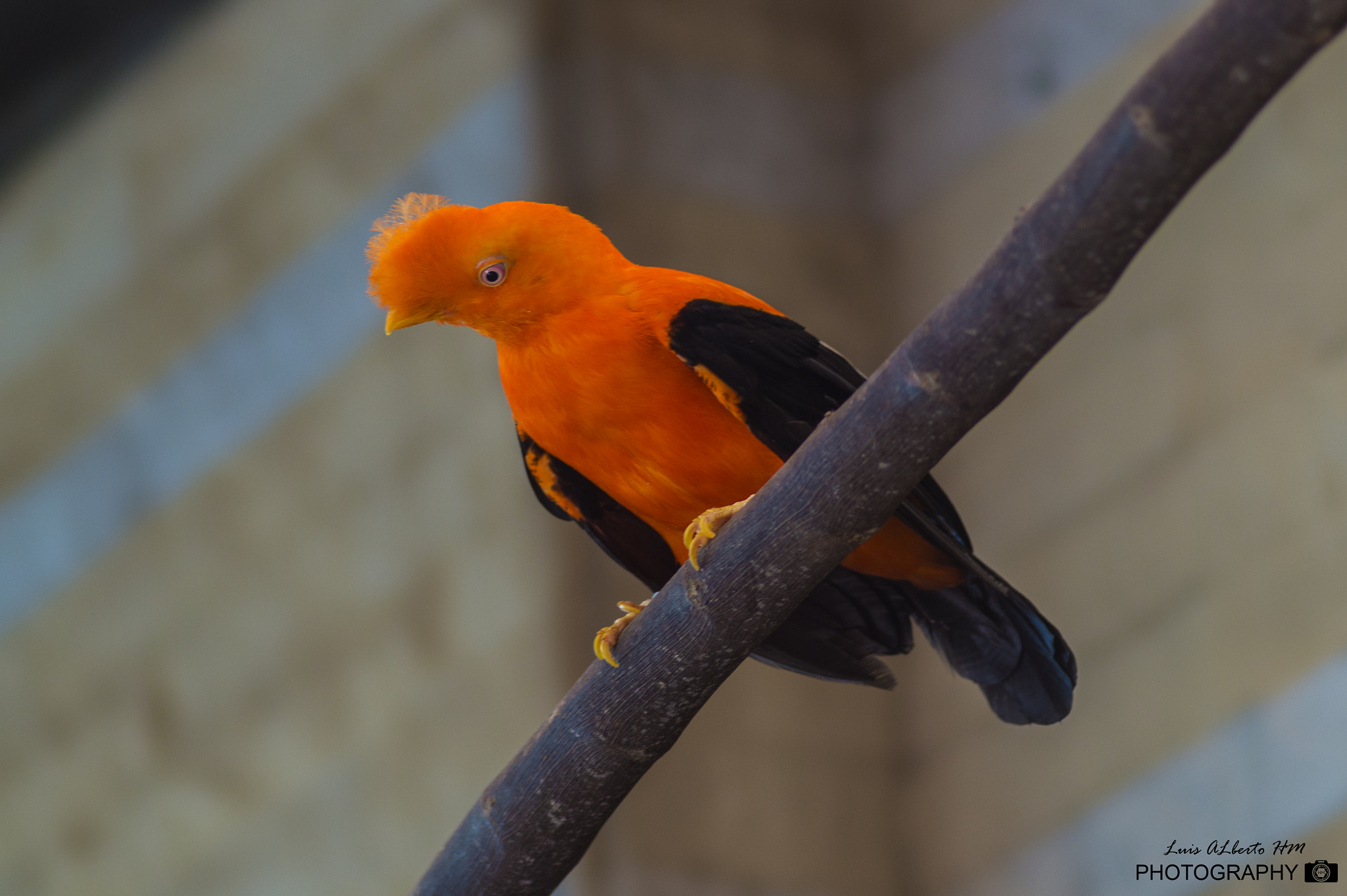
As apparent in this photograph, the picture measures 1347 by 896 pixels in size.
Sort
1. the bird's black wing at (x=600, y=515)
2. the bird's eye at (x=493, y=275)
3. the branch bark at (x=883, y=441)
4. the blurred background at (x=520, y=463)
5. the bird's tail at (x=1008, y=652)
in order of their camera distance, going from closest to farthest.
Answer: the branch bark at (x=883, y=441) → the bird's eye at (x=493, y=275) → the bird's tail at (x=1008, y=652) → the bird's black wing at (x=600, y=515) → the blurred background at (x=520, y=463)

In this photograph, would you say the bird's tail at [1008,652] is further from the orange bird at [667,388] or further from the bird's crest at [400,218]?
the bird's crest at [400,218]

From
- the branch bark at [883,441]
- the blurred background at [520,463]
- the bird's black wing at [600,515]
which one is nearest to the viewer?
the branch bark at [883,441]

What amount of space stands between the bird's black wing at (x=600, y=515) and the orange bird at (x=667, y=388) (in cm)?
15

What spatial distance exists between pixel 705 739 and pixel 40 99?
13.6 ft

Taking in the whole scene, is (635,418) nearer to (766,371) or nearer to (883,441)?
(766,371)

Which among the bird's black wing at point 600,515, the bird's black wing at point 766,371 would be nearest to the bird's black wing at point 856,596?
the bird's black wing at point 766,371

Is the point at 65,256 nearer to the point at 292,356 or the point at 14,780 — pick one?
the point at 292,356

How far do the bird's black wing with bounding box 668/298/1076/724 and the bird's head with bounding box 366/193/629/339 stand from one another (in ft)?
0.56

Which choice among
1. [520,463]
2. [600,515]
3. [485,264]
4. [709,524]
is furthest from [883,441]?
[520,463]

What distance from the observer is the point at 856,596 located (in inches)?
96.2

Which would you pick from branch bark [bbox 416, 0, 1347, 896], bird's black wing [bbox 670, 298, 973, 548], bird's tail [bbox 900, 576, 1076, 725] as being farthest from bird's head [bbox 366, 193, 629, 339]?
bird's tail [bbox 900, 576, 1076, 725]

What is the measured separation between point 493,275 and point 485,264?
0.10ft

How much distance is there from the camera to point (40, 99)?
21.4 ft

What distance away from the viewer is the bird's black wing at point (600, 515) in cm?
249
